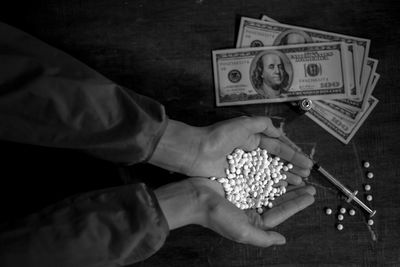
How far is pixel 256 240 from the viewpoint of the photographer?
0.77 metres

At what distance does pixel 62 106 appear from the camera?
646 millimetres

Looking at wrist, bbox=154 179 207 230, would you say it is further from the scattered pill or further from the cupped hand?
the scattered pill

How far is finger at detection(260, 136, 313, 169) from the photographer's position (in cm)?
86

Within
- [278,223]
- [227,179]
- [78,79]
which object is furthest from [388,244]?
[78,79]

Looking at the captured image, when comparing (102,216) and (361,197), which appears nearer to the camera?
(102,216)

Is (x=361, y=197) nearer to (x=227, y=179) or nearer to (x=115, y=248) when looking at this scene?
(x=227, y=179)

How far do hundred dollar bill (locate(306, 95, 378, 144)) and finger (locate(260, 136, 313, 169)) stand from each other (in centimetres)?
9

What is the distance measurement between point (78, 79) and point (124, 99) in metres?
0.08

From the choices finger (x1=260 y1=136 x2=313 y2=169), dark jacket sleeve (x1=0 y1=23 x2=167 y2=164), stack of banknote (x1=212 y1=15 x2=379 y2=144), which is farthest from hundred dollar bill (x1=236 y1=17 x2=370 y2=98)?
dark jacket sleeve (x1=0 y1=23 x2=167 y2=164)

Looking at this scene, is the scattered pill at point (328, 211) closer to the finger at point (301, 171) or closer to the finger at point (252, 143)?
the finger at point (301, 171)

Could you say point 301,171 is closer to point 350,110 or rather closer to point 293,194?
point 293,194

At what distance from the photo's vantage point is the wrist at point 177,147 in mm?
777

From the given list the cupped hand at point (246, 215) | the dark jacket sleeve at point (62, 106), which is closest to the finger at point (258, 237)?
the cupped hand at point (246, 215)

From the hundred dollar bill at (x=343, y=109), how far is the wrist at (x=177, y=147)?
31 cm
